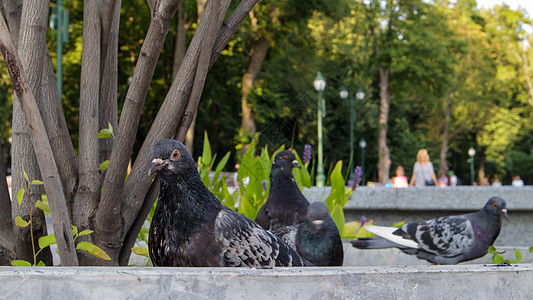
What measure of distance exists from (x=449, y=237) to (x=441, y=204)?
2.29 meters

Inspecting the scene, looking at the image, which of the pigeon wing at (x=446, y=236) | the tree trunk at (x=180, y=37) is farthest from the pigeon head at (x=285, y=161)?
the tree trunk at (x=180, y=37)

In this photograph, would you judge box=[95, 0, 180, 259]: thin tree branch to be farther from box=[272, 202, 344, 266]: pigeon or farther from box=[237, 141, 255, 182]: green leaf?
box=[237, 141, 255, 182]: green leaf

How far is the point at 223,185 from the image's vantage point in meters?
4.62

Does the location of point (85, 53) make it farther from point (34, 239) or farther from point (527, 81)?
point (527, 81)

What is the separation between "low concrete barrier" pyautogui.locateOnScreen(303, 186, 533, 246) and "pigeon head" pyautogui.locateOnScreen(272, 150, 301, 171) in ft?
6.67

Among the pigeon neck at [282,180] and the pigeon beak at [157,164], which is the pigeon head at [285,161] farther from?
the pigeon beak at [157,164]

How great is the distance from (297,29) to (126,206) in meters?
20.2

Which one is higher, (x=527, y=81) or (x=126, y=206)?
(x=527, y=81)

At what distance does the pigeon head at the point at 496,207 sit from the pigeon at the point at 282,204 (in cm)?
140

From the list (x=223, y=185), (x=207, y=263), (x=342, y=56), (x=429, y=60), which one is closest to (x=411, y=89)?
(x=429, y=60)

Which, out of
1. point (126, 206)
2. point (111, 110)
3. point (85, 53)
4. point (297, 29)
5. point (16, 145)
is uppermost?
point (297, 29)

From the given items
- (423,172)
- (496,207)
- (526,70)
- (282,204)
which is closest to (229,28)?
(282,204)

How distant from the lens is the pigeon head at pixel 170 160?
7.79ft

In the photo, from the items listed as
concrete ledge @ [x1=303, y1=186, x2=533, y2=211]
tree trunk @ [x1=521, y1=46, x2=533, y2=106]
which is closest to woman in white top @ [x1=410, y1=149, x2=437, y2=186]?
concrete ledge @ [x1=303, y1=186, x2=533, y2=211]
